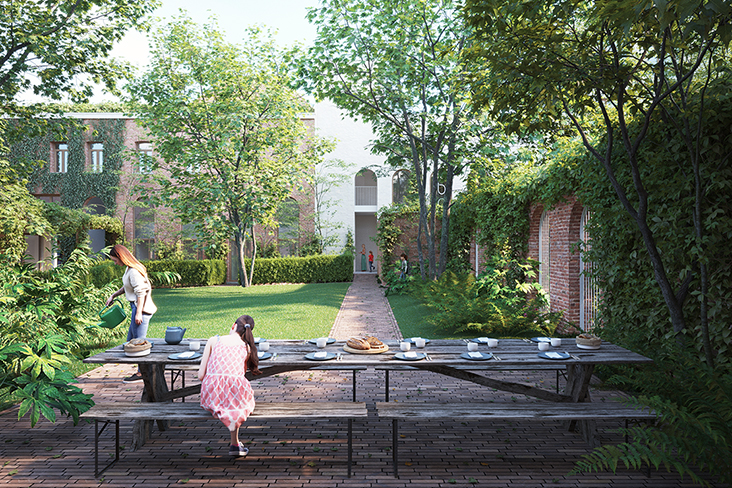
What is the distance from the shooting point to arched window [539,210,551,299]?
9.52 metres

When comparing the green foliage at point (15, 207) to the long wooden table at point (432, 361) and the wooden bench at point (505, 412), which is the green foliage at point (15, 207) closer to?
the long wooden table at point (432, 361)

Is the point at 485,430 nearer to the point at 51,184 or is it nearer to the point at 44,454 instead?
the point at 44,454

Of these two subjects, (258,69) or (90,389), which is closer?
(90,389)

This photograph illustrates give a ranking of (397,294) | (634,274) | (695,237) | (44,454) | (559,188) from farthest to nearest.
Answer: (397,294)
(559,188)
(634,274)
(695,237)
(44,454)

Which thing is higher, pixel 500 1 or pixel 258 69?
pixel 258 69

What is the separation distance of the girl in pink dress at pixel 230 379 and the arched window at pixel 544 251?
7430 millimetres

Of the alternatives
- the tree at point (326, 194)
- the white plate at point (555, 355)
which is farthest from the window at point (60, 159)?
the white plate at point (555, 355)

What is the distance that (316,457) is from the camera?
12.0 ft

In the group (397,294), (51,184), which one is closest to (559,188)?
(397,294)

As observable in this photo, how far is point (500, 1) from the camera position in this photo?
3.75 metres

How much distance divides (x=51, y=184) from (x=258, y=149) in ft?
58.7

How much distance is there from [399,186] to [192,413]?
949 inches

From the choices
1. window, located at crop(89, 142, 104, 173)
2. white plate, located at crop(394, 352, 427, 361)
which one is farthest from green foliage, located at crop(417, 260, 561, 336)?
window, located at crop(89, 142, 104, 173)

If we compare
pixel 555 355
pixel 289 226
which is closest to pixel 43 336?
pixel 555 355
